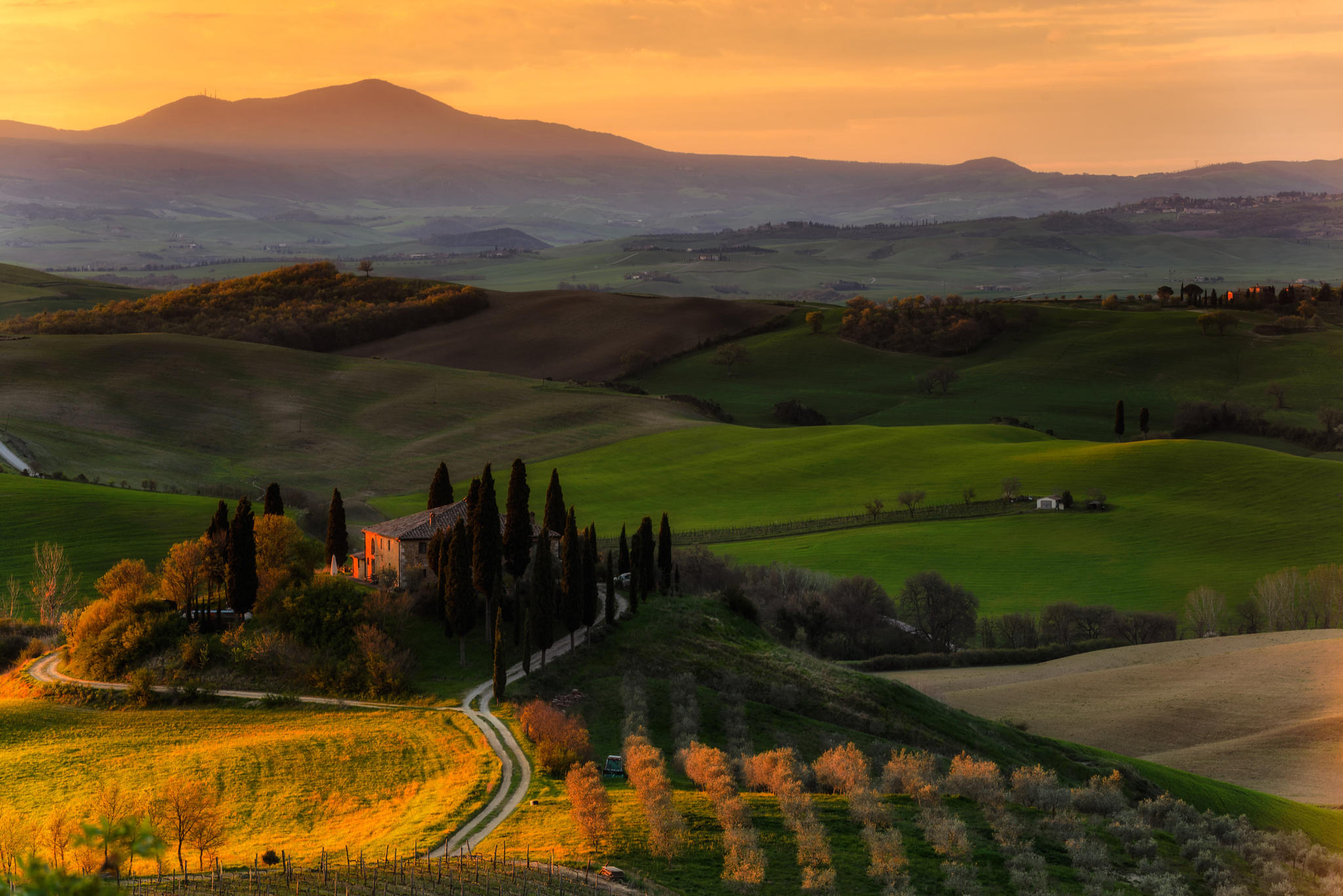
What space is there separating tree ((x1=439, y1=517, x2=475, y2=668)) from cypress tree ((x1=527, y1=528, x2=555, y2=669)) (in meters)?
3.41

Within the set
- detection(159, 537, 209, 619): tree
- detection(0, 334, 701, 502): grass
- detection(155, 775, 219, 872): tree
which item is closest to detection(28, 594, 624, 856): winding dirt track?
detection(159, 537, 209, 619): tree

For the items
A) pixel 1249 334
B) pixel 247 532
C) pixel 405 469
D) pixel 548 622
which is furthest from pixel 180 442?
pixel 1249 334

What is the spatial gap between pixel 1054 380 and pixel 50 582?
14681 cm

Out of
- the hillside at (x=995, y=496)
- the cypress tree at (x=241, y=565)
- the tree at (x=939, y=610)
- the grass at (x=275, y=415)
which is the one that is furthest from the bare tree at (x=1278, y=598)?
the grass at (x=275, y=415)

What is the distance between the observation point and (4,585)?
245 ft

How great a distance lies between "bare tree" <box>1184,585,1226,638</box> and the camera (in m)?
86.8

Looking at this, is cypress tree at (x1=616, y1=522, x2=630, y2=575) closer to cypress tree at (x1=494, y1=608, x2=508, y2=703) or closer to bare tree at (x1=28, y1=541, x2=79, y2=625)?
cypress tree at (x1=494, y1=608, x2=508, y2=703)

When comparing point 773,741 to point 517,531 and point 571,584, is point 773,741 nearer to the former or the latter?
point 571,584

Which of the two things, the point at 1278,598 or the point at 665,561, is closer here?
the point at 665,561

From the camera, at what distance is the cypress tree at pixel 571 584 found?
63906 millimetres

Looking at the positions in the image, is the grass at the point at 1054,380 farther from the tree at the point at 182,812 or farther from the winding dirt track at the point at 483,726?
the tree at the point at 182,812

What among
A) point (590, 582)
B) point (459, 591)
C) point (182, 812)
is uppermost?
point (459, 591)

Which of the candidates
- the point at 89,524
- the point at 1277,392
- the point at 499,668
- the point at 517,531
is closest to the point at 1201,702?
the point at 517,531

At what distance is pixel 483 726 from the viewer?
166 feet
